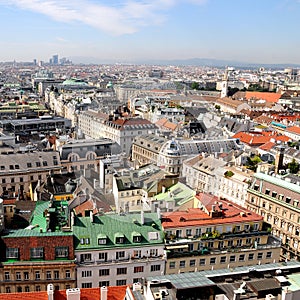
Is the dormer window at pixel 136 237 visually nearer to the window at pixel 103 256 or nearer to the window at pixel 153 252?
the window at pixel 153 252

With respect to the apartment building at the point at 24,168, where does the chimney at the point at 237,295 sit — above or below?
above

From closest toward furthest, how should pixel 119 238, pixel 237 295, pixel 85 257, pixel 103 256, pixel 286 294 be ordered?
pixel 237 295
pixel 286 294
pixel 85 257
pixel 103 256
pixel 119 238

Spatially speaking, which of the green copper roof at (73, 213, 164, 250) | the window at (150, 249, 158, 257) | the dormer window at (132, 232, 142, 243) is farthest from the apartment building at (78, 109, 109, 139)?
the window at (150, 249, 158, 257)

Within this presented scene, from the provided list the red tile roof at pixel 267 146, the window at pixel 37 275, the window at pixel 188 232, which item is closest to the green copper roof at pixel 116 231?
the window at pixel 188 232

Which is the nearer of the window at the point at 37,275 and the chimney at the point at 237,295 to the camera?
the chimney at the point at 237,295

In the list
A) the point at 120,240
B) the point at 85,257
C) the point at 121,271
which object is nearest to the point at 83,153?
the point at 120,240

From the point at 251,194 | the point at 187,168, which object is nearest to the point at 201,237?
the point at 251,194

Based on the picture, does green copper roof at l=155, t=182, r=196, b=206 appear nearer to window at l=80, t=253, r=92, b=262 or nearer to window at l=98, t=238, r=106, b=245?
window at l=98, t=238, r=106, b=245

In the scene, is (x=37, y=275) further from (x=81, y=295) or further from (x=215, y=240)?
(x=215, y=240)
